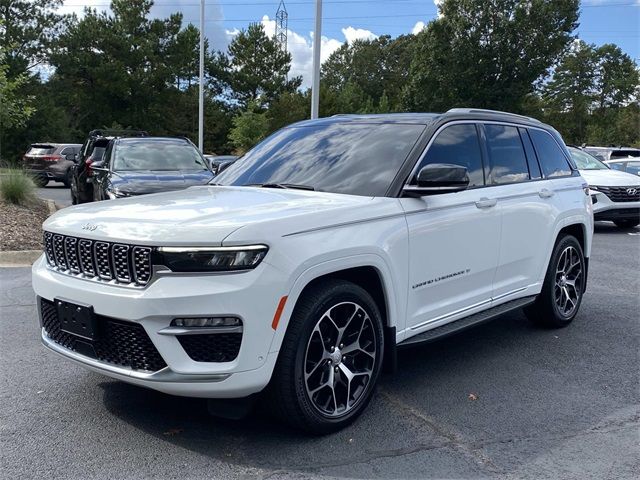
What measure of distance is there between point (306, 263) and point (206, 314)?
1.95 ft

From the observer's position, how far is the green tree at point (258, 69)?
193 ft

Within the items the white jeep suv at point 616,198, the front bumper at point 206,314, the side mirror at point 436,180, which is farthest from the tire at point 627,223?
the front bumper at point 206,314

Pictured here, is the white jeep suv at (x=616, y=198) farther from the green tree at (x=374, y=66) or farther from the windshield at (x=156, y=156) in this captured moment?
the green tree at (x=374, y=66)

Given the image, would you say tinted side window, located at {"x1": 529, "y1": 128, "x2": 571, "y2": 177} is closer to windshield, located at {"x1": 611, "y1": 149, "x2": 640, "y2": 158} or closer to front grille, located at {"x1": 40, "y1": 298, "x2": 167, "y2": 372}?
front grille, located at {"x1": 40, "y1": 298, "x2": 167, "y2": 372}

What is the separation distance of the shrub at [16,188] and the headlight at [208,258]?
9.81 metres

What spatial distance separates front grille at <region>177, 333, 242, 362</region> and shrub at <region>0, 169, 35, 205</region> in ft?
32.5

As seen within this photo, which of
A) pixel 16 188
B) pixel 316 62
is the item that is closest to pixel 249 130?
pixel 316 62

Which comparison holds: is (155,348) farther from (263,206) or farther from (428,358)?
(428,358)

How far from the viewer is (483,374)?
15.6ft

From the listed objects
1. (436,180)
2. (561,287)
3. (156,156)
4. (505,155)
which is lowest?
(561,287)

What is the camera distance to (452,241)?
444 centimetres

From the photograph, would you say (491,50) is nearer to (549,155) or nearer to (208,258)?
(549,155)

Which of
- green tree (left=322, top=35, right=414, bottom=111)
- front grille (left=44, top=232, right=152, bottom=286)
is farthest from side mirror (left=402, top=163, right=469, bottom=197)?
green tree (left=322, top=35, right=414, bottom=111)

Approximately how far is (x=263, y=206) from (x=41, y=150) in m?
23.4
